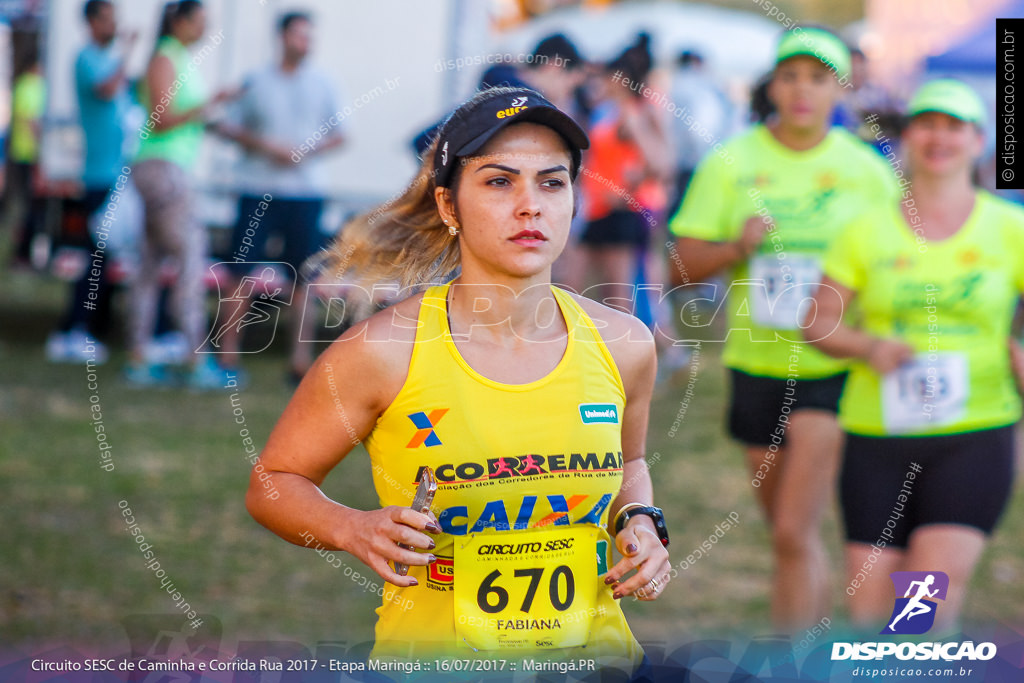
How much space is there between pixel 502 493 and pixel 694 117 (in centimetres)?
937

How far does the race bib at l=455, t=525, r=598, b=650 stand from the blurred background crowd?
9.72ft

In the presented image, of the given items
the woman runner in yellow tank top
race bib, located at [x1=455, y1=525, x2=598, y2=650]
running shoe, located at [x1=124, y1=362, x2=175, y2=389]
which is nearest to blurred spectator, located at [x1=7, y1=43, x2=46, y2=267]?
running shoe, located at [x1=124, y1=362, x2=175, y2=389]

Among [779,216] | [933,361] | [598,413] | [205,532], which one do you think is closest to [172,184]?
[205,532]

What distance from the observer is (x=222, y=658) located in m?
2.34

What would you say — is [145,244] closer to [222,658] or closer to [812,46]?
[812,46]

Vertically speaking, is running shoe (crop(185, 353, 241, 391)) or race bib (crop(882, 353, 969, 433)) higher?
race bib (crop(882, 353, 969, 433))

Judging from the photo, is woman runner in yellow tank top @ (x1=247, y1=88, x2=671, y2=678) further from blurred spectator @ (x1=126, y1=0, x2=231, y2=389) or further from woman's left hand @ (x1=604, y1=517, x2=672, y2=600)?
blurred spectator @ (x1=126, y1=0, x2=231, y2=389)

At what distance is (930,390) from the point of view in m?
3.54

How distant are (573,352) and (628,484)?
1.11 ft

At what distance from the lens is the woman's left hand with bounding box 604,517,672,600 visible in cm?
200

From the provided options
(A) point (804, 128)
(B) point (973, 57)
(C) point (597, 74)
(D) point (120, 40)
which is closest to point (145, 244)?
(D) point (120, 40)
